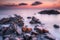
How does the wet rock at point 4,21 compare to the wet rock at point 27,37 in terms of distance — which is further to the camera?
the wet rock at point 4,21

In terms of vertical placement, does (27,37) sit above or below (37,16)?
below

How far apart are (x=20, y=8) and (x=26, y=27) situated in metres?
0.23

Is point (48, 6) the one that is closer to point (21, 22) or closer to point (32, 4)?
point (32, 4)

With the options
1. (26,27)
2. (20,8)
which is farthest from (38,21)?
(20,8)

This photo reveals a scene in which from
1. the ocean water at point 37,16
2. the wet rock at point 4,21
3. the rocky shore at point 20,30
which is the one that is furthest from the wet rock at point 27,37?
the wet rock at point 4,21

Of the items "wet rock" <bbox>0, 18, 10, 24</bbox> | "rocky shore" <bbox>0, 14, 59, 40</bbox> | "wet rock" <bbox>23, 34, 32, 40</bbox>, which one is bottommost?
"wet rock" <bbox>23, 34, 32, 40</bbox>

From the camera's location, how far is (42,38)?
108cm

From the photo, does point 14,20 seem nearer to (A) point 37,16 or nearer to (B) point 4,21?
(B) point 4,21

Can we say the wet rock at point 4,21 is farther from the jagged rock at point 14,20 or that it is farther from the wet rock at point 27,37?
the wet rock at point 27,37

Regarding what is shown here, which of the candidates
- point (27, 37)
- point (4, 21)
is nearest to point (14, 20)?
point (4, 21)

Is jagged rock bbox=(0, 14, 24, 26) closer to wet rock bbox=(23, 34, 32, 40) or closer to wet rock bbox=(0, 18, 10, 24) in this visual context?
wet rock bbox=(0, 18, 10, 24)

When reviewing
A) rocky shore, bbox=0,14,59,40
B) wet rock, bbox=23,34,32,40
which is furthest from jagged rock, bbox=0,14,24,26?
wet rock, bbox=23,34,32,40

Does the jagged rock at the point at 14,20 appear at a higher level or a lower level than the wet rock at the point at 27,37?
higher

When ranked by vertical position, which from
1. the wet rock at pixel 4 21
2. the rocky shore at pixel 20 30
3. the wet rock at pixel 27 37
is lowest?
the wet rock at pixel 27 37
